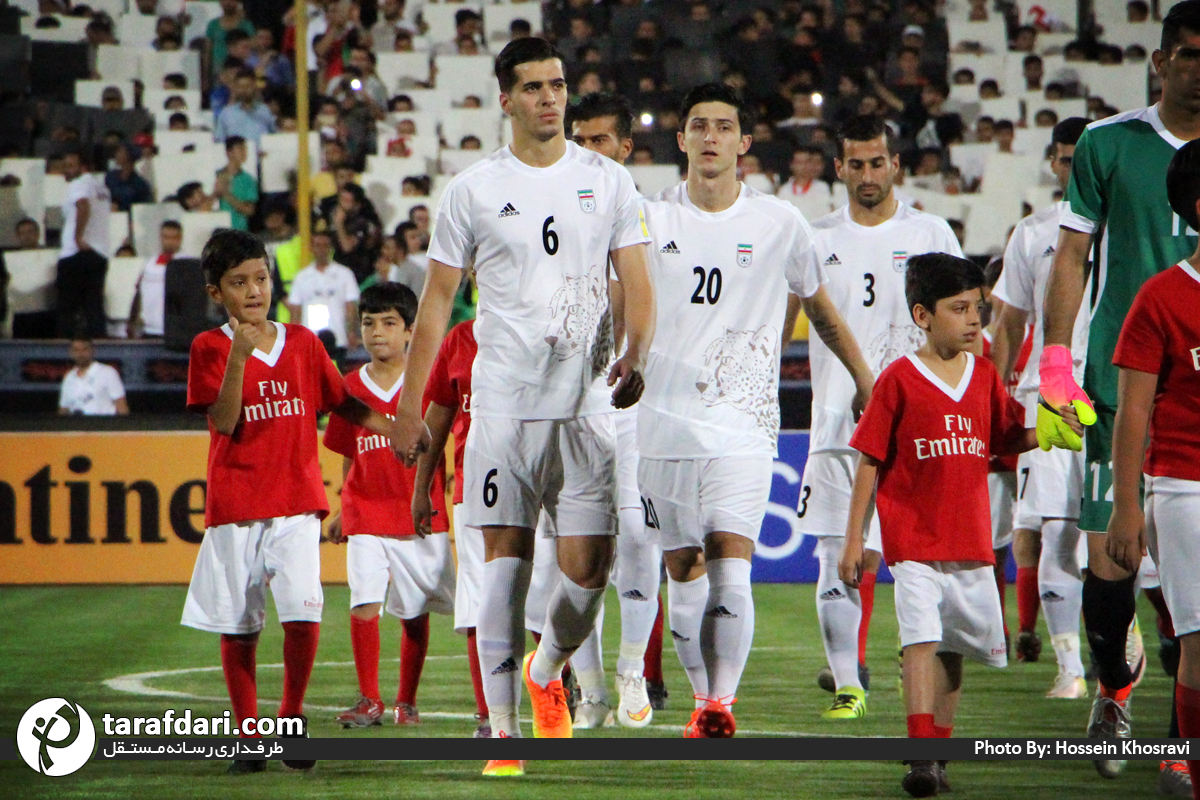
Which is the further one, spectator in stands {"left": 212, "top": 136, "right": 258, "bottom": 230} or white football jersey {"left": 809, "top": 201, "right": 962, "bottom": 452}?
spectator in stands {"left": 212, "top": 136, "right": 258, "bottom": 230}

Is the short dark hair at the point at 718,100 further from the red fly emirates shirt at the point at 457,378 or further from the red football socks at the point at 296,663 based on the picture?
the red football socks at the point at 296,663

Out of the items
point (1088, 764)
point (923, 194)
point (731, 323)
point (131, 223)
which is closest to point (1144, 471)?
point (1088, 764)

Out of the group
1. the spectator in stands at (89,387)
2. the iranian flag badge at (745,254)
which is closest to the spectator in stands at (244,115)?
the spectator in stands at (89,387)

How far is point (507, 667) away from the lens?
5441mm

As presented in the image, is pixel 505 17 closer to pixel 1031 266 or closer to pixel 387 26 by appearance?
pixel 387 26

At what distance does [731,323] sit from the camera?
631 centimetres

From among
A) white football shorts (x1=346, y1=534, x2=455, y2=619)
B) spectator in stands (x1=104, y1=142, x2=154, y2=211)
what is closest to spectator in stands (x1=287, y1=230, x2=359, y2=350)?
spectator in stands (x1=104, y1=142, x2=154, y2=211)

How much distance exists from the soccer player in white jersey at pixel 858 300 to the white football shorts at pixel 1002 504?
1422 mm

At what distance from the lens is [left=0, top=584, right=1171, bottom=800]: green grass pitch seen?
5.28 metres

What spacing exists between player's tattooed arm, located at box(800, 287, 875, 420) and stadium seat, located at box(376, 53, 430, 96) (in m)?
14.5

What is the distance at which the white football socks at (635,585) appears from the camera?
6961 millimetres

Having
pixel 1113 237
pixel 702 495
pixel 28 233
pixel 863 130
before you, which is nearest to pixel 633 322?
pixel 702 495

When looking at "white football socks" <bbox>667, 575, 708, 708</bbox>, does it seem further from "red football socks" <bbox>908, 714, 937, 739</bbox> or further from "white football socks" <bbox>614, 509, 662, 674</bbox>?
"red football socks" <bbox>908, 714, 937, 739</bbox>

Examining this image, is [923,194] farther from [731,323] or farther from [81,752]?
[81,752]
